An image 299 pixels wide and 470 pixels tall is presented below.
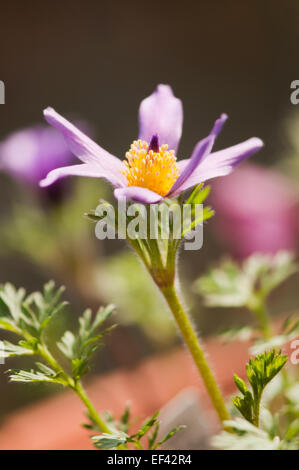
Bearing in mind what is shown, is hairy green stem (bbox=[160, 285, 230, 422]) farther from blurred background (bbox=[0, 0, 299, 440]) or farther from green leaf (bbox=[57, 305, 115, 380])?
blurred background (bbox=[0, 0, 299, 440])

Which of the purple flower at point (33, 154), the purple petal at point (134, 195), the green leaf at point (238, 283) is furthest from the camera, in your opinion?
the purple flower at point (33, 154)

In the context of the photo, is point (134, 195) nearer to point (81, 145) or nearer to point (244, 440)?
point (81, 145)

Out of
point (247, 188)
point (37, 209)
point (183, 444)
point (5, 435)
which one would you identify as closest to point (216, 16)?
point (247, 188)

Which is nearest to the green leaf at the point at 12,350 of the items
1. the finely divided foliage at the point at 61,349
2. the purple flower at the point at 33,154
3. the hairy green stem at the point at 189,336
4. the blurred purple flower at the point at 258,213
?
the finely divided foliage at the point at 61,349

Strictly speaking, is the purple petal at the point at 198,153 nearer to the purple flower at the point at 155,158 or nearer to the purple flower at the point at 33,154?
the purple flower at the point at 155,158

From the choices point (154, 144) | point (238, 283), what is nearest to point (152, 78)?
point (238, 283)

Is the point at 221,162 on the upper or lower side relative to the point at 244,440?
upper

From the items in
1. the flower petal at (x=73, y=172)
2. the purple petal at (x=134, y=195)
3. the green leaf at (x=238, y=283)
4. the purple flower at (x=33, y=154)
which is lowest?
the purple petal at (x=134, y=195)
